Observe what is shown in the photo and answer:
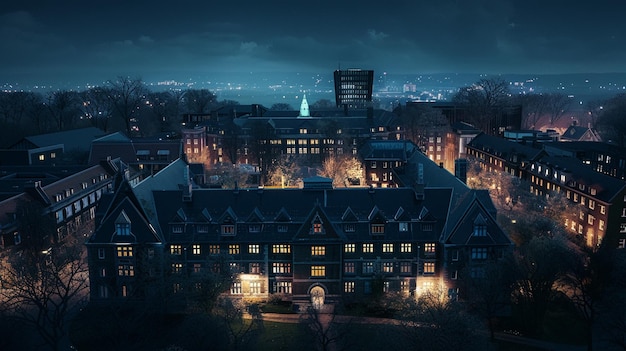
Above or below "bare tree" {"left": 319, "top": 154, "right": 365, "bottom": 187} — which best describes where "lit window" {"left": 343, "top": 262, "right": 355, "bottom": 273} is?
below

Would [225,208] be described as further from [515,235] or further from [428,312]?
[515,235]

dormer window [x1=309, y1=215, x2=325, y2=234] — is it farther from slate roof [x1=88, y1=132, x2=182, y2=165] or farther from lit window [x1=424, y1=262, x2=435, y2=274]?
slate roof [x1=88, y1=132, x2=182, y2=165]

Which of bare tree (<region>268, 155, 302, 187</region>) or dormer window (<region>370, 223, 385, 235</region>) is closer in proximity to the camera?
dormer window (<region>370, 223, 385, 235</region>)

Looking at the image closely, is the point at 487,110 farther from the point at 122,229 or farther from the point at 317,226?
the point at 122,229

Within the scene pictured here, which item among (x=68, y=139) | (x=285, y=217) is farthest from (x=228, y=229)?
(x=68, y=139)

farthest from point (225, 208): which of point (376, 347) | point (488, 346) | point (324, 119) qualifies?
point (324, 119)

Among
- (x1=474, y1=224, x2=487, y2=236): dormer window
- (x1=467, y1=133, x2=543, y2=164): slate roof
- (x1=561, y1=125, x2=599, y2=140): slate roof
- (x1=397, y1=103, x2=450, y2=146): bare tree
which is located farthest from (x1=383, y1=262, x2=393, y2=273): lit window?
(x1=561, y1=125, x2=599, y2=140): slate roof
